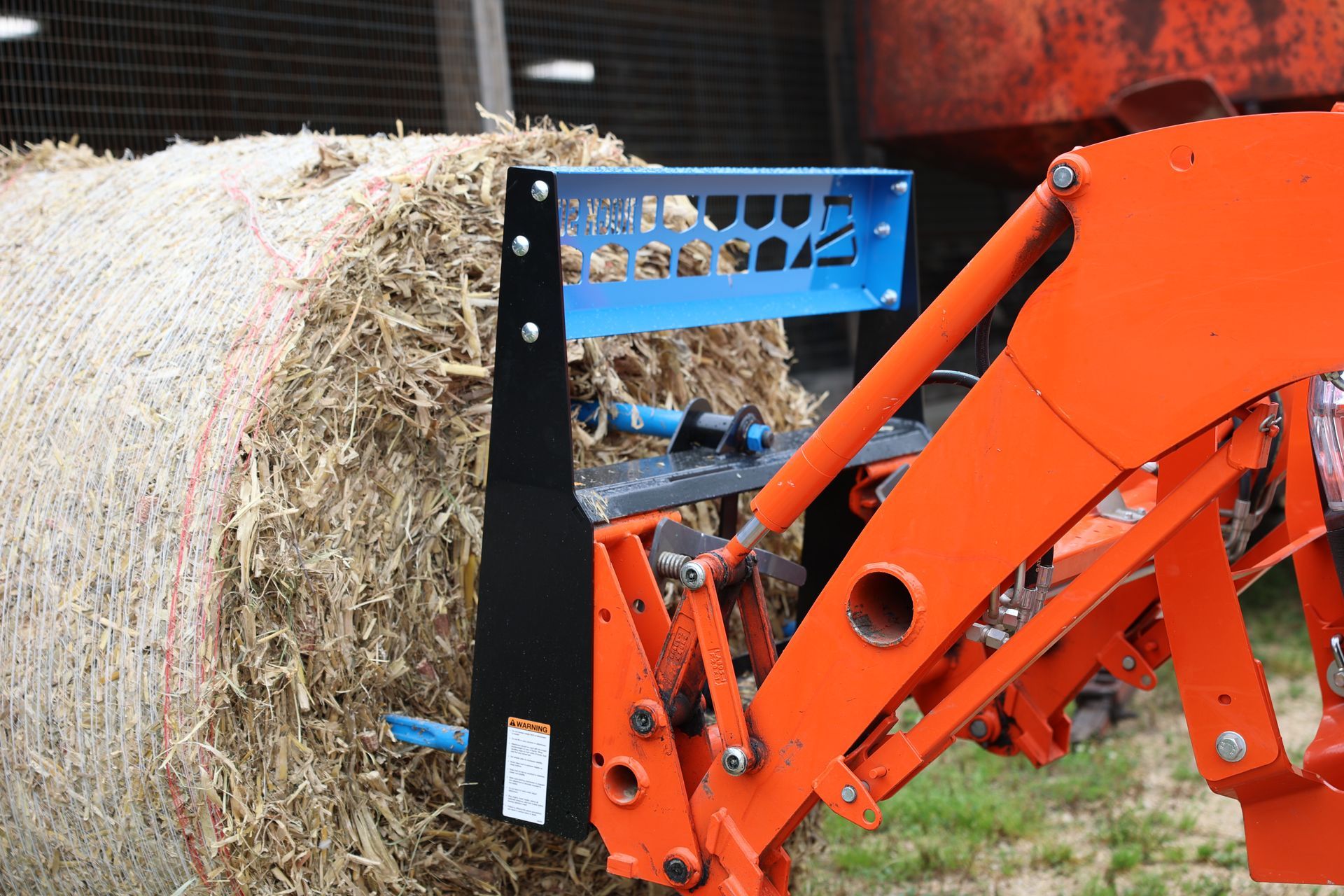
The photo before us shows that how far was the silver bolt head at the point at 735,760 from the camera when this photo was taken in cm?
192

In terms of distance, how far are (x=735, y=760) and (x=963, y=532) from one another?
0.50 meters

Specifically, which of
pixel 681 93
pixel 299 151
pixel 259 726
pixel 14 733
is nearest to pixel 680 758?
pixel 259 726

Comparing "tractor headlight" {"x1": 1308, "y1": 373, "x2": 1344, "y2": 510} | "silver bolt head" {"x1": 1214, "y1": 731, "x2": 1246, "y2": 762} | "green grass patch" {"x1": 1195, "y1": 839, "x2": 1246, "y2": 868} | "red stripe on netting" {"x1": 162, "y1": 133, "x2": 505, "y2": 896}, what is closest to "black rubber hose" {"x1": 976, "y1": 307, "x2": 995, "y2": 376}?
"tractor headlight" {"x1": 1308, "y1": 373, "x2": 1344, "y2": 510}

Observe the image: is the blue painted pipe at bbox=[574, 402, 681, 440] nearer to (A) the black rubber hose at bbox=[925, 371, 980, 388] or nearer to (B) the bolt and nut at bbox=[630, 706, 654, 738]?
(A) the black rubber hose at bbox=[925, 371, 980, 388]

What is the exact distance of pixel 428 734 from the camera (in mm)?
2463

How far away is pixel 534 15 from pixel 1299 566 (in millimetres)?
6523

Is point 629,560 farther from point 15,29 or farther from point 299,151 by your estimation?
point 15,29

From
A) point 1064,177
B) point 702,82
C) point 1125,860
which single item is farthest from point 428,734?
point 702,82

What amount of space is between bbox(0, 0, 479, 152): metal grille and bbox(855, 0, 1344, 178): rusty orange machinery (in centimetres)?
188

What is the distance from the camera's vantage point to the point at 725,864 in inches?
79.4

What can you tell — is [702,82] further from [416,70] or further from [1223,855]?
[1223,855]

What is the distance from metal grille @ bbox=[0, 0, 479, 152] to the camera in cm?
571

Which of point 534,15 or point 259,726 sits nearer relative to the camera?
point 259,726

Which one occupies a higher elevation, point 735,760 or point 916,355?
point 916,355
